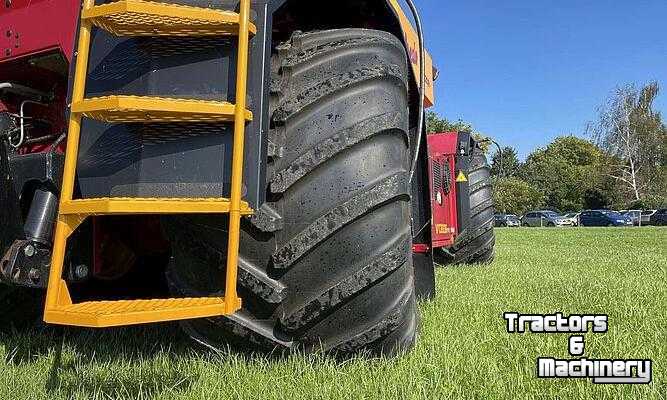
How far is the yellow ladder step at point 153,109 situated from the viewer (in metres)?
1.52

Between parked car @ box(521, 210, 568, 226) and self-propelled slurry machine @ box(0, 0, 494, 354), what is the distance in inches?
1800

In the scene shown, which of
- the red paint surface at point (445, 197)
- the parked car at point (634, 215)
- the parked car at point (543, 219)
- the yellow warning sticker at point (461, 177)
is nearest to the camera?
the red paint surface at point (445, 197)

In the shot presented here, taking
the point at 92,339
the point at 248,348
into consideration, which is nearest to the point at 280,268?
the point at 248,348

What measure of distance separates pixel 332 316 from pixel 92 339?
1453 mm

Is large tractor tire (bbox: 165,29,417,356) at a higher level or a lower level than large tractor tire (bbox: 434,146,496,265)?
lower

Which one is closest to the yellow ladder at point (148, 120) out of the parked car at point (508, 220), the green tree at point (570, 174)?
the parked car at point (508, 220)

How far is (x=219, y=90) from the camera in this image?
5.56 feet

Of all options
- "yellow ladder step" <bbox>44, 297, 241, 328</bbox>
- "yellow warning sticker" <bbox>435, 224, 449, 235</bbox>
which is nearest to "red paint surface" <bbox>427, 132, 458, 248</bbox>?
"yellow warning sticker" <bbox>435, 224, 449, 235</bbox>

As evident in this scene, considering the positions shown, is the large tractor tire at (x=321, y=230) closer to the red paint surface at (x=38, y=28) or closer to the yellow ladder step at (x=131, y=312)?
the yellow ladder step at (x=131, y=312)

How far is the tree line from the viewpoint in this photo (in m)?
44.7

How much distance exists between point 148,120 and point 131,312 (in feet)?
1.76

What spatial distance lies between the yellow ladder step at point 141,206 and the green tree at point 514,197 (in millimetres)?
54029

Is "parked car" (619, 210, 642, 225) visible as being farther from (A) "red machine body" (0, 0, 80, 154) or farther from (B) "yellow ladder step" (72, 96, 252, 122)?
(B) "yellow ladder step" (72, 96, 252, 122)

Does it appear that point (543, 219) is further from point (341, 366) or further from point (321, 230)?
point (321, 230)
